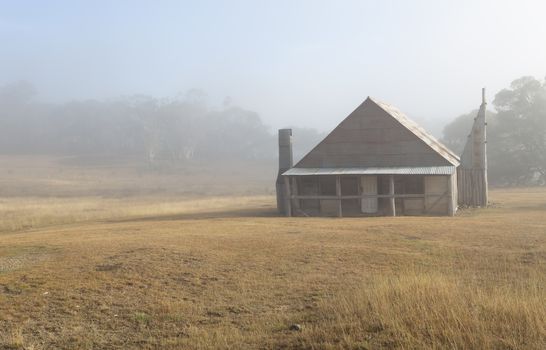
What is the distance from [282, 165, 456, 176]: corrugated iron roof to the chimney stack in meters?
1.78

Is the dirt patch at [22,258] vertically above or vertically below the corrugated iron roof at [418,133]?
below

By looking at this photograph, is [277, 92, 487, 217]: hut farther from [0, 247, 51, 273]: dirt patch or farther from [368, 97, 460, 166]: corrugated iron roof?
[0, 247, 51, 273]: dirt patch

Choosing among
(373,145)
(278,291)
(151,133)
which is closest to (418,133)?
(373,145)

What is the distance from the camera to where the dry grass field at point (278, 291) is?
707 centimetres

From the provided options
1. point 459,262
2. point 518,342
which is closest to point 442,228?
point 459,262

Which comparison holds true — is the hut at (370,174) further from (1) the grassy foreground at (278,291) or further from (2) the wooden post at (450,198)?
(1) the grassy foreground at (278,291)

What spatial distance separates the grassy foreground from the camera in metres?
7.07

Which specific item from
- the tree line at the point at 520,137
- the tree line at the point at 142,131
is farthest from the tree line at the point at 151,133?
the tree line at the point at 520,137

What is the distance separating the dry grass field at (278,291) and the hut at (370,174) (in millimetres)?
10010

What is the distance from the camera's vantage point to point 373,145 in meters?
27.7

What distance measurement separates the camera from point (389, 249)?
13.6 meters

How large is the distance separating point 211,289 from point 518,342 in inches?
212

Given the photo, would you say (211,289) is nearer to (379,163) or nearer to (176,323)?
(176,323)

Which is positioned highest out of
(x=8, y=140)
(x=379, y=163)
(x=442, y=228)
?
(x=8, y=140)
